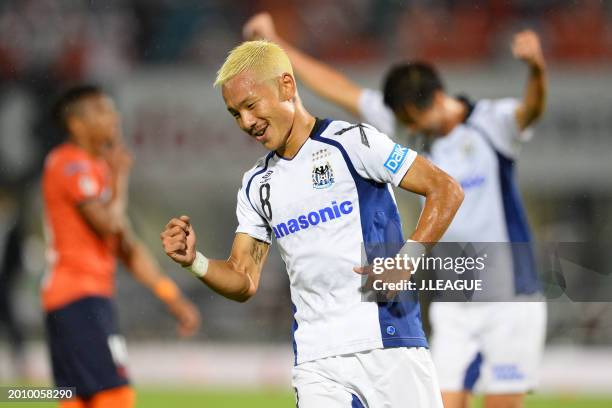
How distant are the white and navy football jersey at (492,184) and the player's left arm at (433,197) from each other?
6.37 feet

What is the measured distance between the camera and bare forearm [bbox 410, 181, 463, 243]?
3.81 metres

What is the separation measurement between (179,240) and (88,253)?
6.84 feet

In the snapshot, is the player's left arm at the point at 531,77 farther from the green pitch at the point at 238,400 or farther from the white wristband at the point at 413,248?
the green pitch at the point at 238,400

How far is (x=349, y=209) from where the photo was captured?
3963 mm

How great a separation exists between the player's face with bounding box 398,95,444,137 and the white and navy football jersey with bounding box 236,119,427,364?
169 cm

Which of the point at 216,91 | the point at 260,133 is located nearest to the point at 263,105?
the point at 260,133

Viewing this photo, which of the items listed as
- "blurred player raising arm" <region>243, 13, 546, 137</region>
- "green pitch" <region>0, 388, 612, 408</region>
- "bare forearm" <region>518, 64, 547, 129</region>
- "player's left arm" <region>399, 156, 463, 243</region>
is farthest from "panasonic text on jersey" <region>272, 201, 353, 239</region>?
"green pitch" <region>0, 388, 612, 408</region>

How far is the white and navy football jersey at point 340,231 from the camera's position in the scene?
3928mm

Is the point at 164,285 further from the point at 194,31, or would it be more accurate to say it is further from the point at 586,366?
the point at 194,31

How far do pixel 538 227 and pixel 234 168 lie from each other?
5.94m

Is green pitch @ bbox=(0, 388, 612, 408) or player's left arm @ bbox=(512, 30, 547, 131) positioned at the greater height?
player's left arm @ bbox=(512, 30, 547, 131)

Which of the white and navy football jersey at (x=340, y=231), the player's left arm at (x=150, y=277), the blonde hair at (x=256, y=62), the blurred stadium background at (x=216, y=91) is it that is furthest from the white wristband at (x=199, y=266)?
the blurred stadium background at (x=216, y=91)

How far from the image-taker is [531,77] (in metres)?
5.62

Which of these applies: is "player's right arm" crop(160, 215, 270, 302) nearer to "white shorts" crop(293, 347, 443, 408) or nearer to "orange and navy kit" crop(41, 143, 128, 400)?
"white shorts" crop(293, 347, 443, 408)
